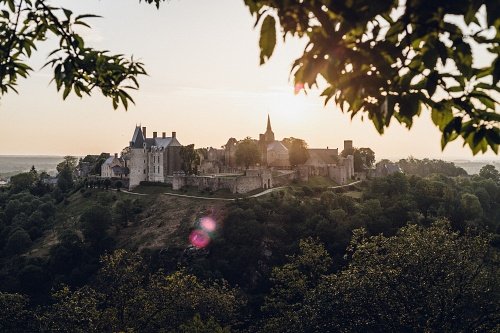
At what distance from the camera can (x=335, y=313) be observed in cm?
2725

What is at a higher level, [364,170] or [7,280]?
[364,170]

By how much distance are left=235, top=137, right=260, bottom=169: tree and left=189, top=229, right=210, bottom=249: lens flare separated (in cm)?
3086

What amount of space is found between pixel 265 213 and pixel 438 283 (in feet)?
144

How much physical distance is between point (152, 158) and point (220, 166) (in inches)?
721

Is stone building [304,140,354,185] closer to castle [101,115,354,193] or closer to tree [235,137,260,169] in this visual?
castle [101,115,354,193]

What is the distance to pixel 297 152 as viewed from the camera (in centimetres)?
10088

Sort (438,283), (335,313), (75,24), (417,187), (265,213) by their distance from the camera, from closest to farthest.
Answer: (75,24) < (438,283) < (335,313) < (265,213) < (417,187)

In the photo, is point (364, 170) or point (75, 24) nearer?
point (75, 24)

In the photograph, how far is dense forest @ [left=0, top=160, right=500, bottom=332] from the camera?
25.8 metres

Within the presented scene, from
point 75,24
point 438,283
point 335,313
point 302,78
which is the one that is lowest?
point 335,313

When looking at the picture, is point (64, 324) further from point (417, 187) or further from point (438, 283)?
point (417, 187)

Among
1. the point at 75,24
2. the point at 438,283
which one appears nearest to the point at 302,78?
the point at 75,24

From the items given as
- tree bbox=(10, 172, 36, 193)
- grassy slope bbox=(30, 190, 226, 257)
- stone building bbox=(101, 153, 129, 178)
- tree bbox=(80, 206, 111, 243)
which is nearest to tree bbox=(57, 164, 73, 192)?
stone building bbox=(101, 153, 129, 178)

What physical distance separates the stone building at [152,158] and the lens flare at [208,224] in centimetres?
2003
